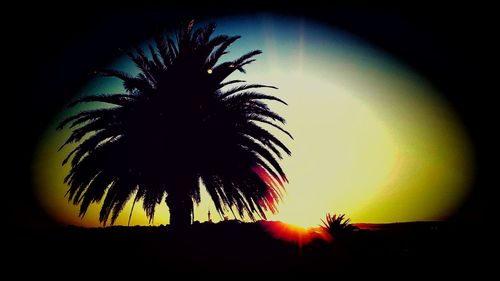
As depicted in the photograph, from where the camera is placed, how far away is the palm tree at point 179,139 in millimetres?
12281

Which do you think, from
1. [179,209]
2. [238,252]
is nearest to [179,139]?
[179,209]

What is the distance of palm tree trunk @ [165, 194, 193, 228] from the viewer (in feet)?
39.0

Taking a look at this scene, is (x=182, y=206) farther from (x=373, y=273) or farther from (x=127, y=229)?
(x=373, y=273)

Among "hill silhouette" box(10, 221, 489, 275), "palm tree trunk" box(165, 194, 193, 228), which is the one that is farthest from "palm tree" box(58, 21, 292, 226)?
"hill silhouette" box(10, 221, 489, 275)

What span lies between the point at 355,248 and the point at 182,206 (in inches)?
271

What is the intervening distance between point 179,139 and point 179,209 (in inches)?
102

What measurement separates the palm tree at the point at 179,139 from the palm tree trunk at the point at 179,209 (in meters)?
0.04

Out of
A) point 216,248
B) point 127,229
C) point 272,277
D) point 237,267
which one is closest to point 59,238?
point 127,229

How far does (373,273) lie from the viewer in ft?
19.4

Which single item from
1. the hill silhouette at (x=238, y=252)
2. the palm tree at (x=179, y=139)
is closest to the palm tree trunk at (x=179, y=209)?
the palm tree at (x=179, y=139)

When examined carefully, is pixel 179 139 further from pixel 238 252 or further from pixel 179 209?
pixel 238 252

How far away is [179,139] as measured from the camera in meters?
12.4

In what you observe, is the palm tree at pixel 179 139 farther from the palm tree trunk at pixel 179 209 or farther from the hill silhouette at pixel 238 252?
the hill silhouette at pixel 238 252

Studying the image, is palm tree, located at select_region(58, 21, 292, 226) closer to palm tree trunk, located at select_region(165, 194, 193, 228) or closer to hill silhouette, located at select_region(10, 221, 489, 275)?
palm tree trunk, located at select_region(165, 194, 193, 228)
